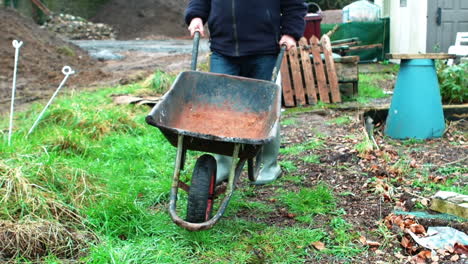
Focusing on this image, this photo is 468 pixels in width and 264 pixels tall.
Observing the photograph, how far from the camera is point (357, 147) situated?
15.0ft

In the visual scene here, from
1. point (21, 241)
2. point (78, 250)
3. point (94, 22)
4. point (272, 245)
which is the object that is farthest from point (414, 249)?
point (94, 22)

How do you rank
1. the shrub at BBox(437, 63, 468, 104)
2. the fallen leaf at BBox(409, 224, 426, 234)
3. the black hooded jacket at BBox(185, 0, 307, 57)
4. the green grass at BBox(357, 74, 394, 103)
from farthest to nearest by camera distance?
the green grass at BBox(357, 74, 394, 103)
the shrub at BBox(437, 63, 468, 104)
the black hooded jacket at BBox(185, 0, 307, 57)
the fallen leaf at BBox(409, 224, 426, 234)

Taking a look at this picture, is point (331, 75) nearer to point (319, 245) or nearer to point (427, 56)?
point (427, 56)

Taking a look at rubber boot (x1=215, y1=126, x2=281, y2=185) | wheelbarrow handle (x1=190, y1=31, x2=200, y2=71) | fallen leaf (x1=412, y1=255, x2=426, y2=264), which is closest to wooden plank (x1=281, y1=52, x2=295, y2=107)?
rubber boot (x1=215, y1=126, x2=281, y2=185)

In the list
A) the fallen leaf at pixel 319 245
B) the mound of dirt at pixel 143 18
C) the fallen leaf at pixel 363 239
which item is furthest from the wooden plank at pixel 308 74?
the mound of dirt at pixel 143 18

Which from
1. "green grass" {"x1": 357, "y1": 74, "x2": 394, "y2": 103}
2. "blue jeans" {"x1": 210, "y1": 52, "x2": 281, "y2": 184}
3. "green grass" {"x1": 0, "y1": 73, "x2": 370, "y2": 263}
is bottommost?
"green grass" {"x1": 357, "y1": 74, "x2": 394, "y2": 103}

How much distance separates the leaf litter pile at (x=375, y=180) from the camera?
2.81 m

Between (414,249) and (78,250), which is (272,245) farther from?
(78,250)

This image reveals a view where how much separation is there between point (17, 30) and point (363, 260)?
12.8m

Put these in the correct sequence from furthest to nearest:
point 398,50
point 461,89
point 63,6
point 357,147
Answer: point 63,6 → point 398,50 → point 461,89 → point 357,147

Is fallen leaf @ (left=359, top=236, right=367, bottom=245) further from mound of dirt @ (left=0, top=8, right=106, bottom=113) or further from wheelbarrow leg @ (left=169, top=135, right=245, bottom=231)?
mound of dirt @ (left=0, top=8, right=106, bottom=113)

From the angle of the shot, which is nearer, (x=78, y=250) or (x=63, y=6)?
(x=78, y=250)

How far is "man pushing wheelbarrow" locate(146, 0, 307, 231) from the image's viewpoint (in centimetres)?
278

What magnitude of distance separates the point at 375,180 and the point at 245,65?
1237 mm
